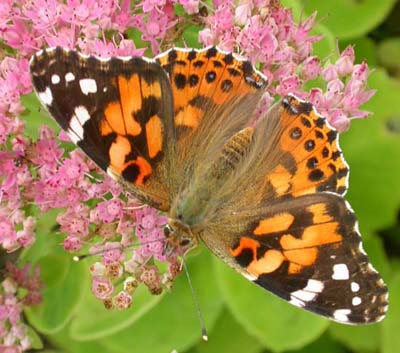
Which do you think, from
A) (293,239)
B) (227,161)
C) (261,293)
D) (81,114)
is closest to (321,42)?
(227,161)

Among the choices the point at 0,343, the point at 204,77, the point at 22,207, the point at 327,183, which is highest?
the point at 204,77

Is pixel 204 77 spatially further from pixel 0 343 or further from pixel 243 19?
pixel 0 343

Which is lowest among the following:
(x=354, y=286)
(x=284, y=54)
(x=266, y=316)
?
(x=266, y=316)

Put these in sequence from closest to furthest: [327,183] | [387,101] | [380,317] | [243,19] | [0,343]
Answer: [380,317] < [327,183] < [243,19] < [0,343] < [387,101]

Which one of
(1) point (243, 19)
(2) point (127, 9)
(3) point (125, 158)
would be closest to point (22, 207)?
(3) point (125, 158)

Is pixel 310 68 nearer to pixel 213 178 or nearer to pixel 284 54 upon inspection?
pixel 284 54

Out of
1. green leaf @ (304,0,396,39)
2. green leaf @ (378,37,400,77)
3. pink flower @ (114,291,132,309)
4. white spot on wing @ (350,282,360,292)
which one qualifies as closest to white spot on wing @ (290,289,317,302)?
white spot on wing @ (350,282,360,292)

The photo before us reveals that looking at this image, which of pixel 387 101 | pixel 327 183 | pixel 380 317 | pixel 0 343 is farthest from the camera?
pixel 387 101

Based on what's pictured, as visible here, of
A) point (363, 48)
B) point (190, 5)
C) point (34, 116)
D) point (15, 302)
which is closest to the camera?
point (190, 5)

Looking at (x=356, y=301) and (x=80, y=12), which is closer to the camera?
(x=356, y=301)
